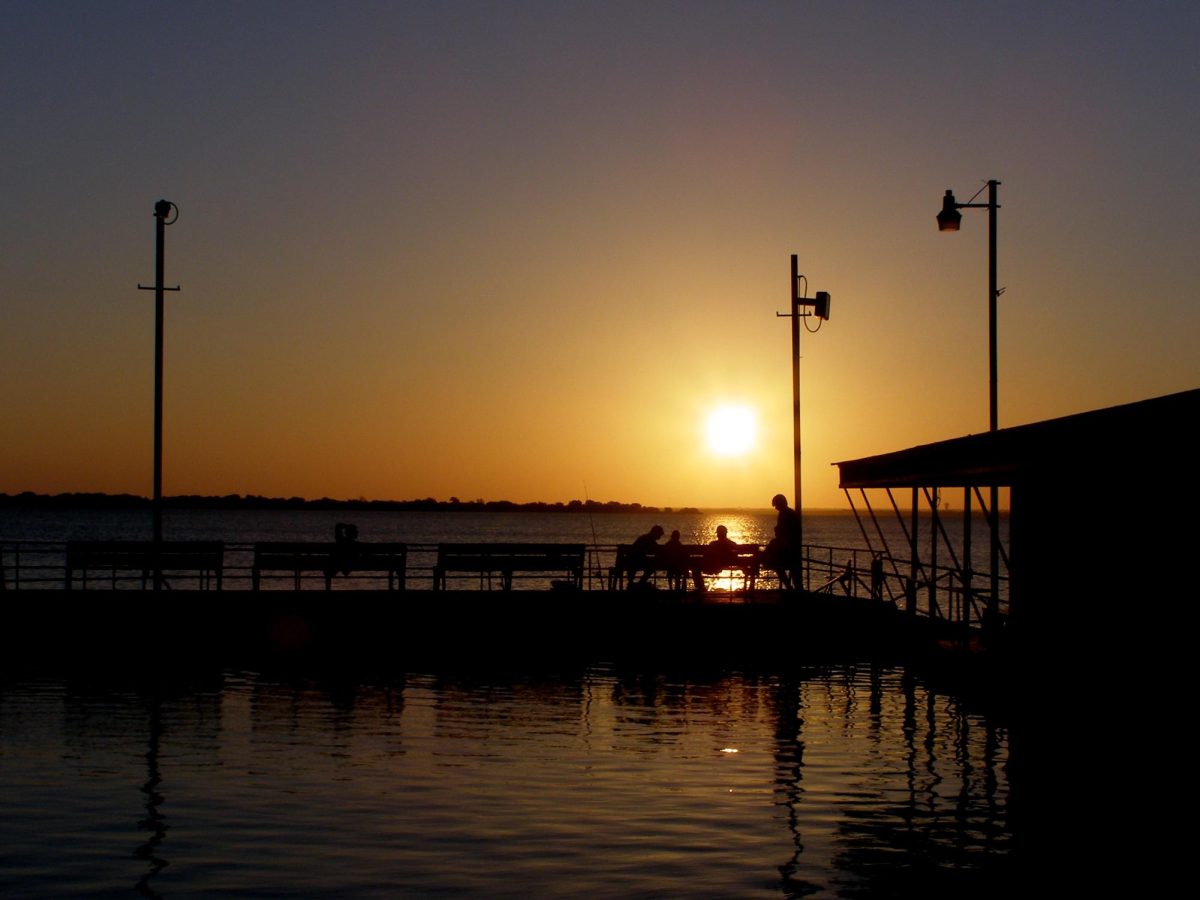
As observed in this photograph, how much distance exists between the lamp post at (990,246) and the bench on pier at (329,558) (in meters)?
10.2

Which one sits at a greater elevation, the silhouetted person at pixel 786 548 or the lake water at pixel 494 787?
the silhouetted person at pixel 786 548

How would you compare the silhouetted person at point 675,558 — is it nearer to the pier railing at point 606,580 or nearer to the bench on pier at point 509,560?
the pier railing at point 606,580

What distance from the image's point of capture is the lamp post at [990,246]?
2414 centimetres

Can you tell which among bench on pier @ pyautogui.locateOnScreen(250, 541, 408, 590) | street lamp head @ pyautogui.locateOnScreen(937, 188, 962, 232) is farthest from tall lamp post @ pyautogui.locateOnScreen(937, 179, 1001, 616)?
bench on pier @ pyautogui.locateOnScreen(250, 541, 408, 590)

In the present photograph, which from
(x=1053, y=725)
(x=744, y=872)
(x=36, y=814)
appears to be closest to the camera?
(x=744, y=872)

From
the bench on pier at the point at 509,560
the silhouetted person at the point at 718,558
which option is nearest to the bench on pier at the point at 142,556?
the bench on pier at the point at 509,560

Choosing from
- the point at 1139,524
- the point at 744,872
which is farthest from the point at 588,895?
the point at 1139,524

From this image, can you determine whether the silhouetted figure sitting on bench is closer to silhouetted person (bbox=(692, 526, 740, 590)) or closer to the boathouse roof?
silhouetted person (bbox=(692, 526, 740, 590))

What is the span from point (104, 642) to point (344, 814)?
41.4 ft

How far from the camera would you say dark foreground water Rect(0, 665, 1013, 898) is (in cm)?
961

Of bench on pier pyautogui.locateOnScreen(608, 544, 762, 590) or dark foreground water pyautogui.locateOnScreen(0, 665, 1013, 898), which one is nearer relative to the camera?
dark foreground water pyautogui.locateOnScreen(0, 665, 1013, 898)

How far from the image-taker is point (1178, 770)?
1323 centimetres

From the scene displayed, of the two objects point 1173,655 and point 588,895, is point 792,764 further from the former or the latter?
point 588,895

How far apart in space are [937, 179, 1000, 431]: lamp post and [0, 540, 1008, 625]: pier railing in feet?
10.0
